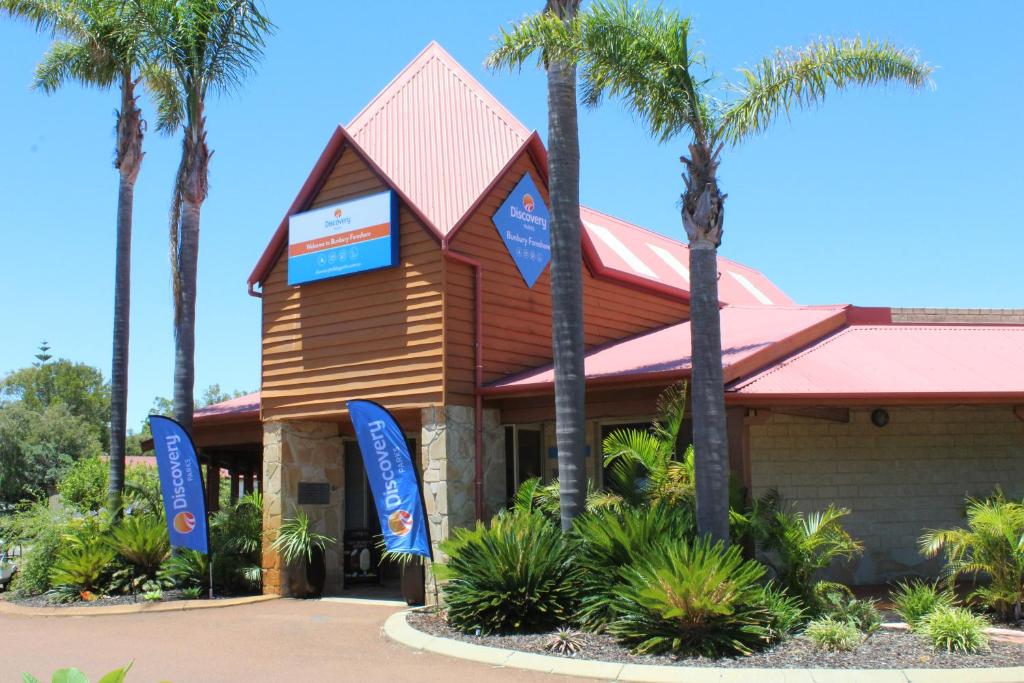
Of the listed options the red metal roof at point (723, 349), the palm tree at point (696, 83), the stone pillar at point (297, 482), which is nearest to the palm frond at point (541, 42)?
the palm tree at point (696, 83)

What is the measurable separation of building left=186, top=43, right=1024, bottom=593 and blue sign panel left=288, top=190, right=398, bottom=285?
0.12ft

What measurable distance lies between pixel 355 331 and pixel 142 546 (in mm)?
4872

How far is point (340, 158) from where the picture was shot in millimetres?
15789

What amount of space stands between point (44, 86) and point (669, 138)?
13.6m

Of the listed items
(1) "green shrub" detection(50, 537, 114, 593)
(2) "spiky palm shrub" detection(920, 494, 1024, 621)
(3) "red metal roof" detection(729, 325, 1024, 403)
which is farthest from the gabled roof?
(2) "spiky palm shrub" detection(920, 494, 1024, 621)

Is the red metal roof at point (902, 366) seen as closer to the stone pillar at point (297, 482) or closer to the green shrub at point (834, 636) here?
the green shrub at point (834, 636)

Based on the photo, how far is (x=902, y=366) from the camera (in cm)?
1345

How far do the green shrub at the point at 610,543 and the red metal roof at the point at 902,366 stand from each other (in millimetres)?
2345

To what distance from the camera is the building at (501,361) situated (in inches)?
530

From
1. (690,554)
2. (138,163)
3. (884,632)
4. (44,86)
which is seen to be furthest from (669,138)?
(44,86)

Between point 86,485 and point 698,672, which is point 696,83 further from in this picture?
point 86,485

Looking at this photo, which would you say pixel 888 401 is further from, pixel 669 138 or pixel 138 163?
pixel 138 163

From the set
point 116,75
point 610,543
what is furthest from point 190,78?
point 610,543

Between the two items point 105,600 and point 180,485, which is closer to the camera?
point 105,600
